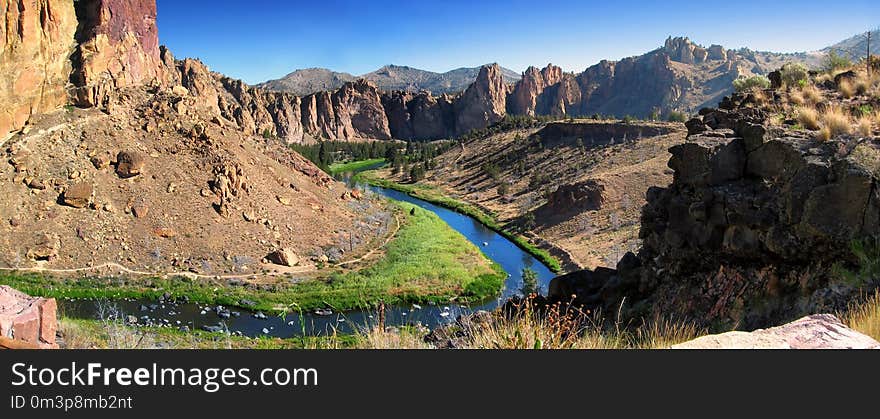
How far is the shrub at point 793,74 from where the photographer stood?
48.5 ft

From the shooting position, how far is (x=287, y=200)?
39062mm

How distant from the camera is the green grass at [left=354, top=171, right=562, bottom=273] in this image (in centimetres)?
3906

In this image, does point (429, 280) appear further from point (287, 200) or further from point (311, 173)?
point (311, 173)

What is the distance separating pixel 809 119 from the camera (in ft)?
34.7

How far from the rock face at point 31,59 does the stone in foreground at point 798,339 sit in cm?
3928

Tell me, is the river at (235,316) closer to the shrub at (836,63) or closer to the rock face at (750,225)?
the rock face at (750,225)

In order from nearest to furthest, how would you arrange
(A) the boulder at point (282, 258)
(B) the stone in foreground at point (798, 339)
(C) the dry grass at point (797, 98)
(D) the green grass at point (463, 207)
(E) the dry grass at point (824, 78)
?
(B) the stone in foreground at point (798, 339), (C) the dry grass at point (797, 98), (E) the dry grass at point (824, 78), (A) the boulder at point (282, 258), (D) the green grass at point (463, 207)

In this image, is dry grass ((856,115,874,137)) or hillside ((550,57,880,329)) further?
dry grass ((856,115,874,137))

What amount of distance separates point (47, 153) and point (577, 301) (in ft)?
106

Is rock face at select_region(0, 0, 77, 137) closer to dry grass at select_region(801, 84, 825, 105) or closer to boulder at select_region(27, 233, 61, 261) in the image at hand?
boulder at select_region(27, 233, 61, 261)

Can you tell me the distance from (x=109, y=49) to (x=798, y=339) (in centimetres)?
4477

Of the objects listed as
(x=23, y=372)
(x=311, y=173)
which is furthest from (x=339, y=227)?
(x=23, y=372)

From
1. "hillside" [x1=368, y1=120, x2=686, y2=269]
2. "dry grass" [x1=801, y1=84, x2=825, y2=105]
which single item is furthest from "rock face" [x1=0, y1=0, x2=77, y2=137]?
"dry grass" [x1=801, y1=84, x2=825, y2=105]

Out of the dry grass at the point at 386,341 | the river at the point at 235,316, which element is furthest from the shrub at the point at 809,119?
the river at the point at 235,316
